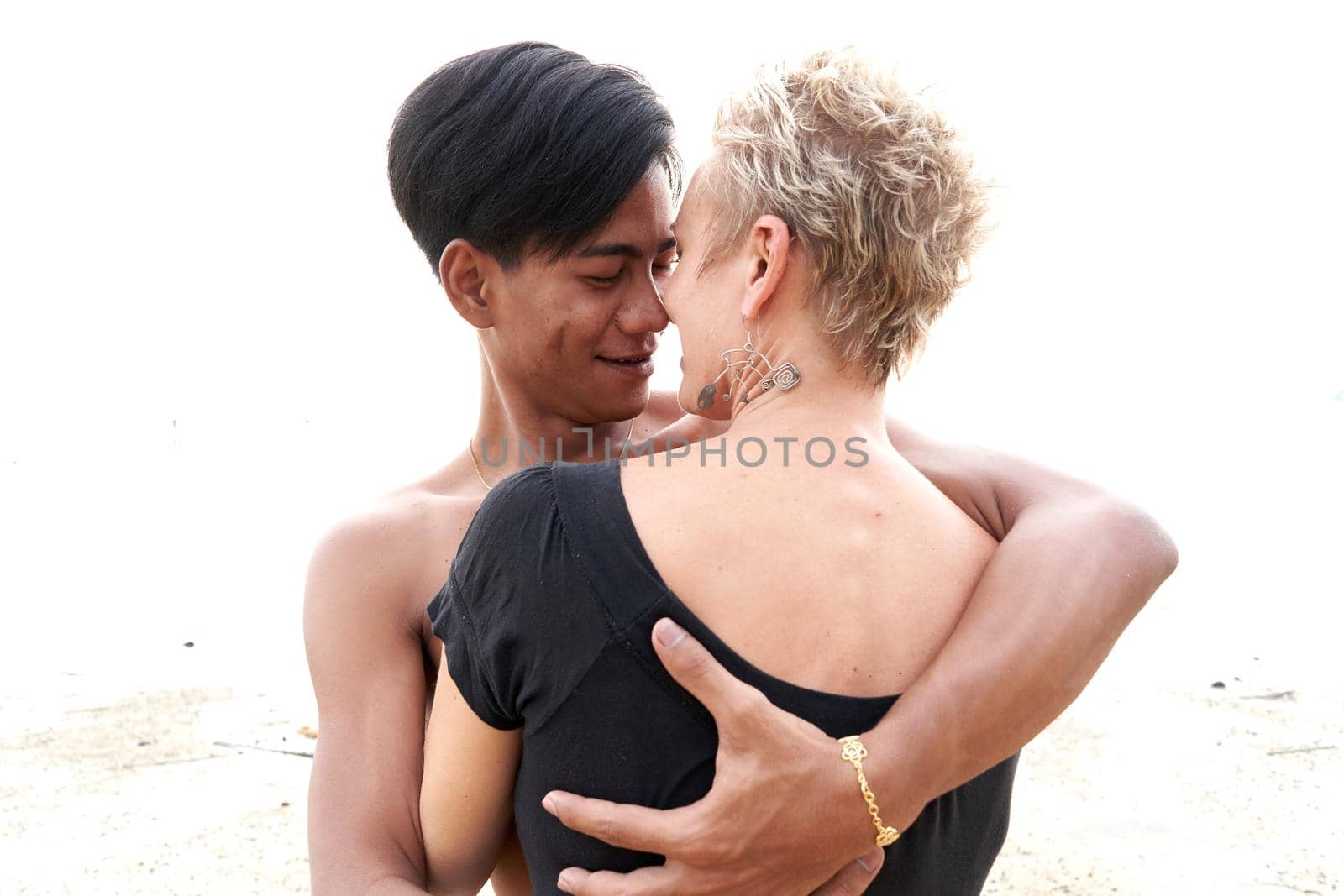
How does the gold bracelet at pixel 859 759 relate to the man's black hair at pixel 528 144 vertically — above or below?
below

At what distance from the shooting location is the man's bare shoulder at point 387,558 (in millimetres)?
2160

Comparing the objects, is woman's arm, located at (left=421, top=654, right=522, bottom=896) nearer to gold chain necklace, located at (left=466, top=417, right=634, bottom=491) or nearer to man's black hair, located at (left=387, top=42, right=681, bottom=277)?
gold chain necklace, located at (left=466, top=417, right=634, bottom=491)

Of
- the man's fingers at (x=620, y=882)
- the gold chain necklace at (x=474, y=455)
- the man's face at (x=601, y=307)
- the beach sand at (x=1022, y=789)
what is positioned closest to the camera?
the man's fingers at (x=620, y=882)

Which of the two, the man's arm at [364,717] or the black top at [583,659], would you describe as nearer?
the black top at [583,659]

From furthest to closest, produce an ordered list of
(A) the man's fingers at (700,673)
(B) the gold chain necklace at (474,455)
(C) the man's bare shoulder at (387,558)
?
(B) the gold chain necklace at (474,455) → (C) the man's bare shoulder at (387,558) → (A) the man's fingers at (700,673)

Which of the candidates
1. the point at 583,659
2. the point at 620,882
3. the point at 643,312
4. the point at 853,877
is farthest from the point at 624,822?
the point at 643,312

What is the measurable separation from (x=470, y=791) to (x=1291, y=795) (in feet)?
12.5

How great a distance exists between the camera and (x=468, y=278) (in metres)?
2.38

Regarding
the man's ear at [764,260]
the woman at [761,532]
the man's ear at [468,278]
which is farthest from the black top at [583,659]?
the man's ear at [468,278]

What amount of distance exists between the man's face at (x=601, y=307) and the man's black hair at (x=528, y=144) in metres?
0.03

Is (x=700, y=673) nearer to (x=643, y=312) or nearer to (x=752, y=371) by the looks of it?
(x=752, y=371)

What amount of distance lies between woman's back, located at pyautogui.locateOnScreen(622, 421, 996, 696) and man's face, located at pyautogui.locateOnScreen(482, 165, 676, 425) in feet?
2.80

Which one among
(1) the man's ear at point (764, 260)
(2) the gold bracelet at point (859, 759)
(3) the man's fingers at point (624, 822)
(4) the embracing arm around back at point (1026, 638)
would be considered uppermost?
(1) the man's ear at point (764, 260)

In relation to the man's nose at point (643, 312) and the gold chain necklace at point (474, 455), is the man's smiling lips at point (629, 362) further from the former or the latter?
the gold chain necklace at point (474, 455)
